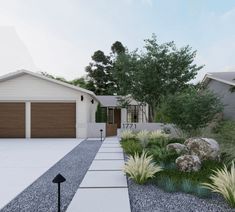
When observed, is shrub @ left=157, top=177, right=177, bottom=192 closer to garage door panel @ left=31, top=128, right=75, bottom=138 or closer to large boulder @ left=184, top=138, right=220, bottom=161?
large boulder @ left=184, top=138, right=220, bottom=161

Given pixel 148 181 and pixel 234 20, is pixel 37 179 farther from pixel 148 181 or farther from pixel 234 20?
pixel 234 20

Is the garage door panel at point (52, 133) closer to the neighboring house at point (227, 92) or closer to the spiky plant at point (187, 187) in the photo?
the neighboring house at point (227, 92)

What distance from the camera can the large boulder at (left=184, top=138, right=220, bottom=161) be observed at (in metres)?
8.52

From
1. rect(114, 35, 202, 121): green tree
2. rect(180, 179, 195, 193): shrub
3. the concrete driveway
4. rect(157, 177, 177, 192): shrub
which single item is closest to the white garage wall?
the concrete driveway

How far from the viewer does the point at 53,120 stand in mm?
16844

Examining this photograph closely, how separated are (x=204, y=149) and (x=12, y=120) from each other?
12.5 meters

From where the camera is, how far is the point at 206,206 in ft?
15.1

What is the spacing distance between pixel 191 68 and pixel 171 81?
7.11 feet

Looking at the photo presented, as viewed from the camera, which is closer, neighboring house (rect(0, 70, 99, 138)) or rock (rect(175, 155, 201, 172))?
rock (rect(175, 155, 201, 172))

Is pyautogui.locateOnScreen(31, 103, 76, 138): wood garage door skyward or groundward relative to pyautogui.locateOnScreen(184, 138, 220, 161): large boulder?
skyward

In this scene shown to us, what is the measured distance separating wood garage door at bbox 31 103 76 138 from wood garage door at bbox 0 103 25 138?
0.69 meters

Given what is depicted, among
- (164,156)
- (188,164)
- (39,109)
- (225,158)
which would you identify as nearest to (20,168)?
(164,156)

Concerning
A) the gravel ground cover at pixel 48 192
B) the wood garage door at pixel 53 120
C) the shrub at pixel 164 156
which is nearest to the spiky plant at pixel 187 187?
the gravel ground cover at pixel 48 192

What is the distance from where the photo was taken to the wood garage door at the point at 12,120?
16.7 metres
